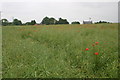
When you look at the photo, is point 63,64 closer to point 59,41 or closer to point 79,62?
point 79,62

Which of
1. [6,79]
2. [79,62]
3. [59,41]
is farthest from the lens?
[59,41]

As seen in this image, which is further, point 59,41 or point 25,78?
point 59,41

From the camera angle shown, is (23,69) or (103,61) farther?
(103,61)

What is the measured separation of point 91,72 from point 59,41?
77.2 inches

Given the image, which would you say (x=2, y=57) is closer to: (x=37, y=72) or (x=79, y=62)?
(x=37, y=72)

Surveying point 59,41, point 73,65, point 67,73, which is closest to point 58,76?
point 67,73

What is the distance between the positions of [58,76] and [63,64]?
14.7 inches

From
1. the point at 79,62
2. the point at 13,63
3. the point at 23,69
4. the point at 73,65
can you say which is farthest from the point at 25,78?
the point at 79,62

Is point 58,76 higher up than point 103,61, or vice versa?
point 103,61

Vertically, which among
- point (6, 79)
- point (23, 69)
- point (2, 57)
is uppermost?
point (2, 57)

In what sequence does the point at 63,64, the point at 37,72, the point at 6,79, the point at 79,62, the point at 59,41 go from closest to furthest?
the point at 6,79, the point at 37,72, the point at 63,64, the point at 79,62, the point at 59,41

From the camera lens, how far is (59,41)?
3455mm

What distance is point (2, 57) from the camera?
2182 millimetres

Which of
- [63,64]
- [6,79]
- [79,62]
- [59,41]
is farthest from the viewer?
[59,41]
